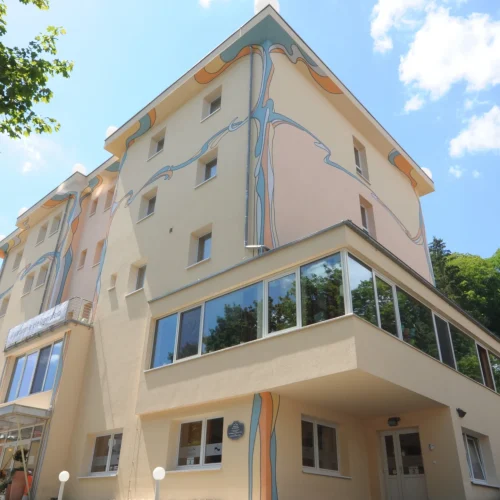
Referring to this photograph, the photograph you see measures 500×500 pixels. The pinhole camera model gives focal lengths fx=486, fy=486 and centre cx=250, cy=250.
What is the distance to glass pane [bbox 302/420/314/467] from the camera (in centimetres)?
1112

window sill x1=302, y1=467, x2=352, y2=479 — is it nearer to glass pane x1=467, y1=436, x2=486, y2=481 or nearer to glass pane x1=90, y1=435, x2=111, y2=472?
glass pane x1=467, y1=436, x2=486, y2=481

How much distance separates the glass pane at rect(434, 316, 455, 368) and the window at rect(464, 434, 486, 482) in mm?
2002

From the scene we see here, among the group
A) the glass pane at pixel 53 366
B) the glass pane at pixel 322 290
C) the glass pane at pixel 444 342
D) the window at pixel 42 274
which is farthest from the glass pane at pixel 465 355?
the window at pixel 42 274

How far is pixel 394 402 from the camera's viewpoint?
38.1ft

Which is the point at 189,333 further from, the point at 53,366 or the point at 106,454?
the point at 53,366

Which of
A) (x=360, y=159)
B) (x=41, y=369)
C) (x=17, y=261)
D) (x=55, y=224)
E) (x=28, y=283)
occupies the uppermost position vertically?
(x=55, y=224)

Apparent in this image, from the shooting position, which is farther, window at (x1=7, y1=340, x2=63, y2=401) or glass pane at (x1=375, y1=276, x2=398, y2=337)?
window at (x1=7, y1=340, x2=63, y2=401)

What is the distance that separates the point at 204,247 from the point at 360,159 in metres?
9.14

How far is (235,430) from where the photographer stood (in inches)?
430

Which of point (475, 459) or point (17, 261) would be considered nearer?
point (475, 459)

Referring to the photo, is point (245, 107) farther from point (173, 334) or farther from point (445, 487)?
point (445, 487)

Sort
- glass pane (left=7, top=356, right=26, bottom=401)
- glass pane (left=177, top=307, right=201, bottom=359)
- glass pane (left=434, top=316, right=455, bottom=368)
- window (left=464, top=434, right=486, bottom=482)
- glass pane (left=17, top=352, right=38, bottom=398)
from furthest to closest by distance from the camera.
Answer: glass pane (left=7, top=356, right=26, bottom=401) < glass pane (left=17, top=352, right=38, bottom=398) < glass pane (left=434, top=316, right=455, bottom=368) < glass pane (left=177, top=307, right=201, bottom=359) < window (left=464, top=434, right=486, bottom=482)

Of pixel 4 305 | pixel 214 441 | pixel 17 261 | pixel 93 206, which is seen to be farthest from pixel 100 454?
pixel 17 261

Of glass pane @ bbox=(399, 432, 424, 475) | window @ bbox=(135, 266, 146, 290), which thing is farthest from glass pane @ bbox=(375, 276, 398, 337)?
window @ bbox=(135, 266, 146, 290)
